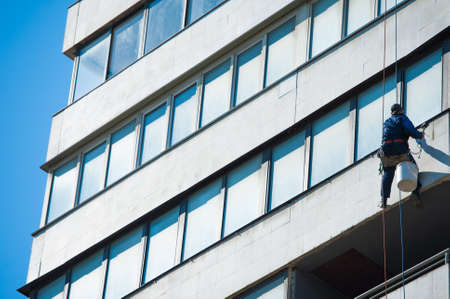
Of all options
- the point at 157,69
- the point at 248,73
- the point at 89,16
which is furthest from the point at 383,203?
the point at 89,16

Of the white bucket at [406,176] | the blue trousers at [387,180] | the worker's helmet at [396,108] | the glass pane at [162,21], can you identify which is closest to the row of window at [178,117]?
the glass pane at [162,21]

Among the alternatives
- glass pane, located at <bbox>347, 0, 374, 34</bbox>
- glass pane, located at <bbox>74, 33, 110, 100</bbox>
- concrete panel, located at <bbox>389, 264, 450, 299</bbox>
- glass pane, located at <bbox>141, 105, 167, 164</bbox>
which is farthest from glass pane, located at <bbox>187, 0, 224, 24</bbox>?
concrete panel, located at <bbox>389, 264, 450, 299</bbox>

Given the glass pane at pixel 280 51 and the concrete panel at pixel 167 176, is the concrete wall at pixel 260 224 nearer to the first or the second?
the concrete panel at pixel 167 176

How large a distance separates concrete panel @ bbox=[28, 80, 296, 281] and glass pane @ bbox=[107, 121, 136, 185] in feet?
1.71

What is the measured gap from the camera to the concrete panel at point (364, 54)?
24.7 meters

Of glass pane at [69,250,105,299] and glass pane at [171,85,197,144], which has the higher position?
glass pane at [171,85,197,144]

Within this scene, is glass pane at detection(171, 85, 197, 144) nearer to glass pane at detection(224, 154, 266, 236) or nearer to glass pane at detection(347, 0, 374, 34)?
glass pane at detection(224, 154, 266, 236)

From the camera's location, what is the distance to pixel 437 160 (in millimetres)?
23094

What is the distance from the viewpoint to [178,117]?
2962 centimetres

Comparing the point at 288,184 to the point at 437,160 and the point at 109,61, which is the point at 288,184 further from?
the point at 109,61

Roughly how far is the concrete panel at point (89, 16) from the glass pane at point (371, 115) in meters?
9.39

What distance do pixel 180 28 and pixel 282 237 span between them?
8.29m

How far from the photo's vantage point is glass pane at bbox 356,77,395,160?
24.7 meters

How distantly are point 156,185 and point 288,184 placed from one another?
13.8ft
